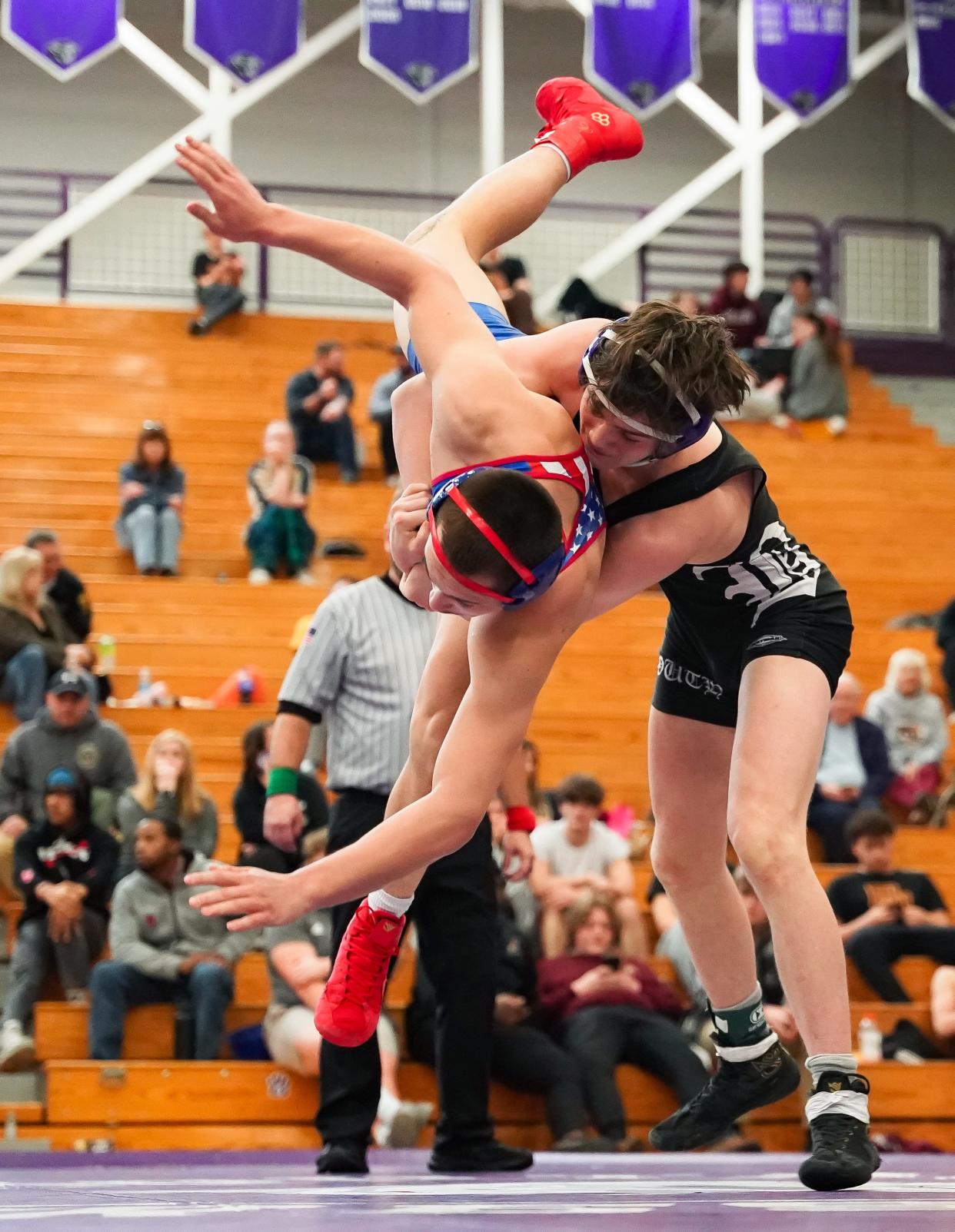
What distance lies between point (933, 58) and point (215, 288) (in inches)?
217

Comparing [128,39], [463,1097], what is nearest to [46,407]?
[128,39]

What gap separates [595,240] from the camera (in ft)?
52.2

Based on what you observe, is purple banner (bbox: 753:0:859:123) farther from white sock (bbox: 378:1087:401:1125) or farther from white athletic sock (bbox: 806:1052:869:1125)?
white athletic sock (bbox: 806:1052:869:1125)

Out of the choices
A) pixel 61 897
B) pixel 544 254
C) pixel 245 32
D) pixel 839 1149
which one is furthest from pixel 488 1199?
pixel 544 254

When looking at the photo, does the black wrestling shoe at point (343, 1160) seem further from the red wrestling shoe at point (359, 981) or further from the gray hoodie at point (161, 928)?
the gray hoodie at point (161, 928)

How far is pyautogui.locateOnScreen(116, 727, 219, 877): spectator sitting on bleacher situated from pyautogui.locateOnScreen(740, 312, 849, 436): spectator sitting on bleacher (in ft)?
23.8

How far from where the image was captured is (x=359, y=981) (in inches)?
136

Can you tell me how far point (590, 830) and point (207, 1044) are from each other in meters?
1.71

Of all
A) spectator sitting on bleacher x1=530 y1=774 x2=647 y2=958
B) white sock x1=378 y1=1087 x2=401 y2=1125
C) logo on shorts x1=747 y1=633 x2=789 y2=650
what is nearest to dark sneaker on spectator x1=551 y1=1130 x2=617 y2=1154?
white sock x1=378 y1=1087 x2=401 y2=1125

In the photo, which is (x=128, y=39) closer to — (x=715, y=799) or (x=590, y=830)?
(x=590, y=830)

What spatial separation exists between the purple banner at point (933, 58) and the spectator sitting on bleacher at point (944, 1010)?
8.60 meters

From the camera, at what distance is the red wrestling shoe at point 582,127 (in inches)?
157

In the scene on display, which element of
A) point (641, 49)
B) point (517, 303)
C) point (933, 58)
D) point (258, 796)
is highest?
point (933, 58)

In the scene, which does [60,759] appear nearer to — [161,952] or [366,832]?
[161,952]
